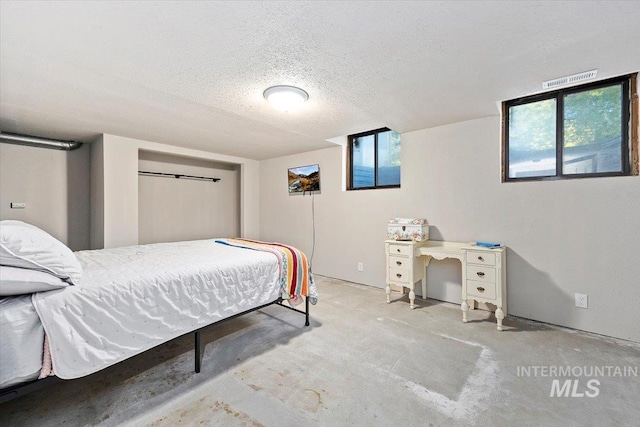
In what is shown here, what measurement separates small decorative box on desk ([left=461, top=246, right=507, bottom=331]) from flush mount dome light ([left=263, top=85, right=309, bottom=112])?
2204 millimetres

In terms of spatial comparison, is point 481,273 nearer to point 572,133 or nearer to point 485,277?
point 485,277

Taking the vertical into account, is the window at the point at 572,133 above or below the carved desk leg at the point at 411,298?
above

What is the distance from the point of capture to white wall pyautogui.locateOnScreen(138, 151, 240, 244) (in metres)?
4.61

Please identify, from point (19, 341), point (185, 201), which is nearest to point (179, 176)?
point (185, 201)

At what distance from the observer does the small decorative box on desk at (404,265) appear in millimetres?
3158

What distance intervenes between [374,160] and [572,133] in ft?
7.21

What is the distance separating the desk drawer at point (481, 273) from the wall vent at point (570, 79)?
1.67 meters

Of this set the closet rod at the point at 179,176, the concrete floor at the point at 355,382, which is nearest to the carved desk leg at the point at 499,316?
the concrete floor at the point at 355,382

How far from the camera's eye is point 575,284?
8.41 feet

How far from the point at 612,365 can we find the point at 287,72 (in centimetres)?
325

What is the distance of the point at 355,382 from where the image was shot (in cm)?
184

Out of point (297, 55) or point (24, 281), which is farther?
point (297, 55)

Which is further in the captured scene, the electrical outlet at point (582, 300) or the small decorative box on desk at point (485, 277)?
the small decorative box on desk at point (485, 277)

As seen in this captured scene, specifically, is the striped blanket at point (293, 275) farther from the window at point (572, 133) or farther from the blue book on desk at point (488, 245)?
the window at point (572, 133)
